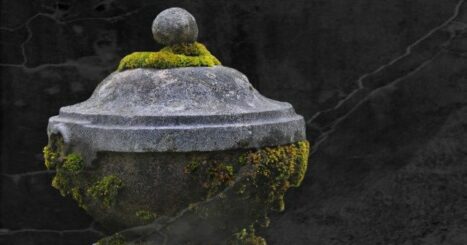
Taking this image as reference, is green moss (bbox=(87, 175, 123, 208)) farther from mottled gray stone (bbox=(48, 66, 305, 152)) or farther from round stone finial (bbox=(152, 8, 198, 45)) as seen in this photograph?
round stone finial (bbox=(152, 8, 198, 45))

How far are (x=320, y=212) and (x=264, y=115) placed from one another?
1.50 meters

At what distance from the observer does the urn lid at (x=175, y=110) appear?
10.2 ft

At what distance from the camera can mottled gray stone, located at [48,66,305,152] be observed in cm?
309

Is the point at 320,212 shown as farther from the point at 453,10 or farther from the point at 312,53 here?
the point at 453,10

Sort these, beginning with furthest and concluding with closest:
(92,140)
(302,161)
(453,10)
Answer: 1. (453,10)
2. (302,161)
3. (92,140)

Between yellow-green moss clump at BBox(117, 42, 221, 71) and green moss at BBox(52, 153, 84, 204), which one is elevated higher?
yellow-green moss clump at BBox(117, 42, 221, 71)

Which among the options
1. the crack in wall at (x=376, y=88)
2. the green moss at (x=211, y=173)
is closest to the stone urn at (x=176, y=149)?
the green moss at (x=211, y=173)

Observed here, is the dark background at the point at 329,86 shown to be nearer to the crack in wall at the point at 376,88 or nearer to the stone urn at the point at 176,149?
the crack in wall at the point at 376,88

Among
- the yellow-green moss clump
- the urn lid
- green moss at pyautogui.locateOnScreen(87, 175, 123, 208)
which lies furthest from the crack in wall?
green moss at pyautogui.locateOnScreen(87, 175, 123, 208)

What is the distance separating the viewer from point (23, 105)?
4.67 meters

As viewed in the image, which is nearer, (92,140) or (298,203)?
(92,140)

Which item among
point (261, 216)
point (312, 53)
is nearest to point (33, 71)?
point (312, 53)

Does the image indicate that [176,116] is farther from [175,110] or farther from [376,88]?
[376,88]

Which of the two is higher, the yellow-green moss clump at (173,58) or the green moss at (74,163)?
the yellow-green moss clump at (173,58)
